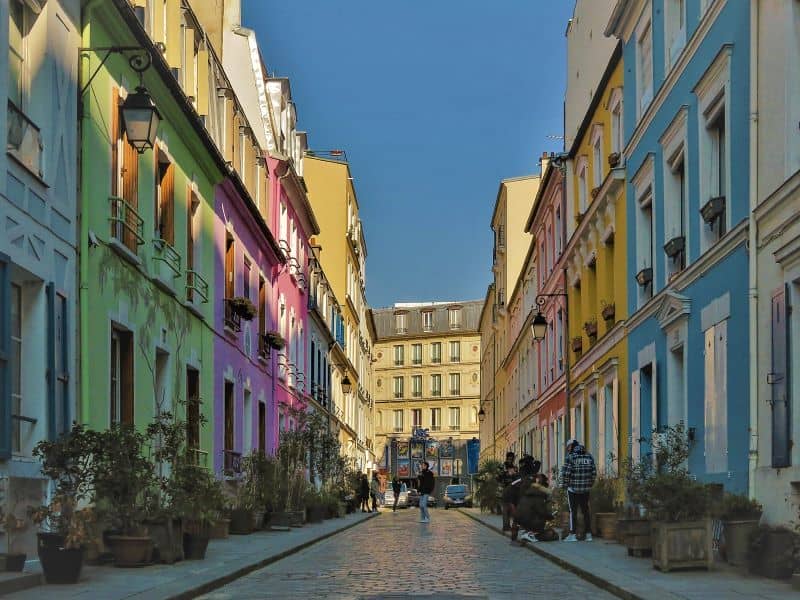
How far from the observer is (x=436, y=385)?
96.2m

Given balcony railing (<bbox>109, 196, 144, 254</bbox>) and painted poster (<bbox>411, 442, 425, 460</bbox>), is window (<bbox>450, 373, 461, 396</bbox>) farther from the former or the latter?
balcony railing (<bbox>109, 196, 144, 254</bbox>)

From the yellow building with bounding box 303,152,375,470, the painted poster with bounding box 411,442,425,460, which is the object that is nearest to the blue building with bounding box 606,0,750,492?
the yellow building with bounding box 303,152,375,470

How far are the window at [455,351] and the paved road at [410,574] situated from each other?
74.5 metres

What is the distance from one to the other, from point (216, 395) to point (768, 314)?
13.5 metres

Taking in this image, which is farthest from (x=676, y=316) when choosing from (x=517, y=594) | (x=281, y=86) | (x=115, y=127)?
(x=281, y=86)

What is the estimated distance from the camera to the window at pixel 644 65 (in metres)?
20.0

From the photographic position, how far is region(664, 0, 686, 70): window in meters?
17.7

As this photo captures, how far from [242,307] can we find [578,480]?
9205 mm

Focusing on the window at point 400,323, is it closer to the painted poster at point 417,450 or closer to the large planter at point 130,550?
the painted poster at point 417,450

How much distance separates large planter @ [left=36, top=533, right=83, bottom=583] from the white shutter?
454 inches

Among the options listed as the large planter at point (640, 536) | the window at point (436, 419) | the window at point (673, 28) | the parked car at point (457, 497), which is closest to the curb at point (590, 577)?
the large planter at point (640, 536)

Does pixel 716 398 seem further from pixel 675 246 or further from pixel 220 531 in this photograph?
pixel 220 531

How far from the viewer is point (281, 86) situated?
34969 mm

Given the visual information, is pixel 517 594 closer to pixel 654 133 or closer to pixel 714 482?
pixel 714 482
